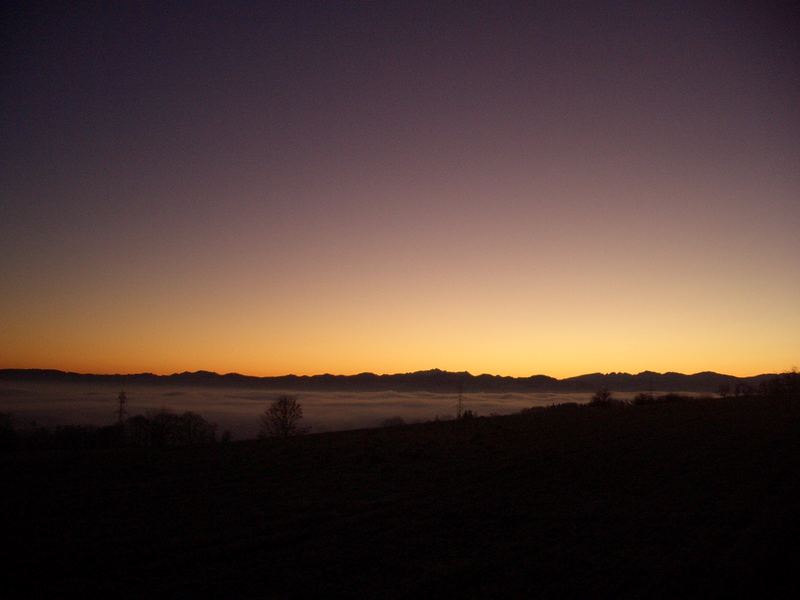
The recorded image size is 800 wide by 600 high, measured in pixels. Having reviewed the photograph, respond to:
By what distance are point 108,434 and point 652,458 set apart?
61.2 metres

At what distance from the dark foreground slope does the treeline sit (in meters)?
24.0

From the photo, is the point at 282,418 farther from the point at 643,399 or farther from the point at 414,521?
the point at 414,521

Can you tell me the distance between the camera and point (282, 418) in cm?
8212

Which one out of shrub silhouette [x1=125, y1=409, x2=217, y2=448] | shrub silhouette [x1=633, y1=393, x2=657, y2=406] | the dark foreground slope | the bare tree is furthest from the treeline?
shrub silhouette [x1=633, y1=393, x2=657, y2=406]

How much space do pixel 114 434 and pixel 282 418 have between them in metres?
28.6

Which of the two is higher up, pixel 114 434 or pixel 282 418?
pixel 114 434

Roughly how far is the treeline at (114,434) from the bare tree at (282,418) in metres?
9.00

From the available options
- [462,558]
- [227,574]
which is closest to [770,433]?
[462,558]

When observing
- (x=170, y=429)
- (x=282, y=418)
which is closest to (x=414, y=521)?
(x=170, y=429)

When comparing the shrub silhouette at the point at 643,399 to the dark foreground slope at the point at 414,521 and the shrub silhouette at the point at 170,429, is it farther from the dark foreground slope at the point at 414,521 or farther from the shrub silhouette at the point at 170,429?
the shrub silhouette at the point at 170,429

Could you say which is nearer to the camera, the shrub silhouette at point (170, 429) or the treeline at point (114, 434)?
the treeline at point (114, 434)

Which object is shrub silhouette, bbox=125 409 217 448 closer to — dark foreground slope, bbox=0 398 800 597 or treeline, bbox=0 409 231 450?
treeline, bbox=0 409 231 450

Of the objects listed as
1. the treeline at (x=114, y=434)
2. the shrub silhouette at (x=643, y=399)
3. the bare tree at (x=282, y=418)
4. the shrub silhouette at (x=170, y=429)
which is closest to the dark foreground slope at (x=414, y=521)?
the treeline at (x=114, y=434)

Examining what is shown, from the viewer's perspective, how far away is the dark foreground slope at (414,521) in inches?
308
